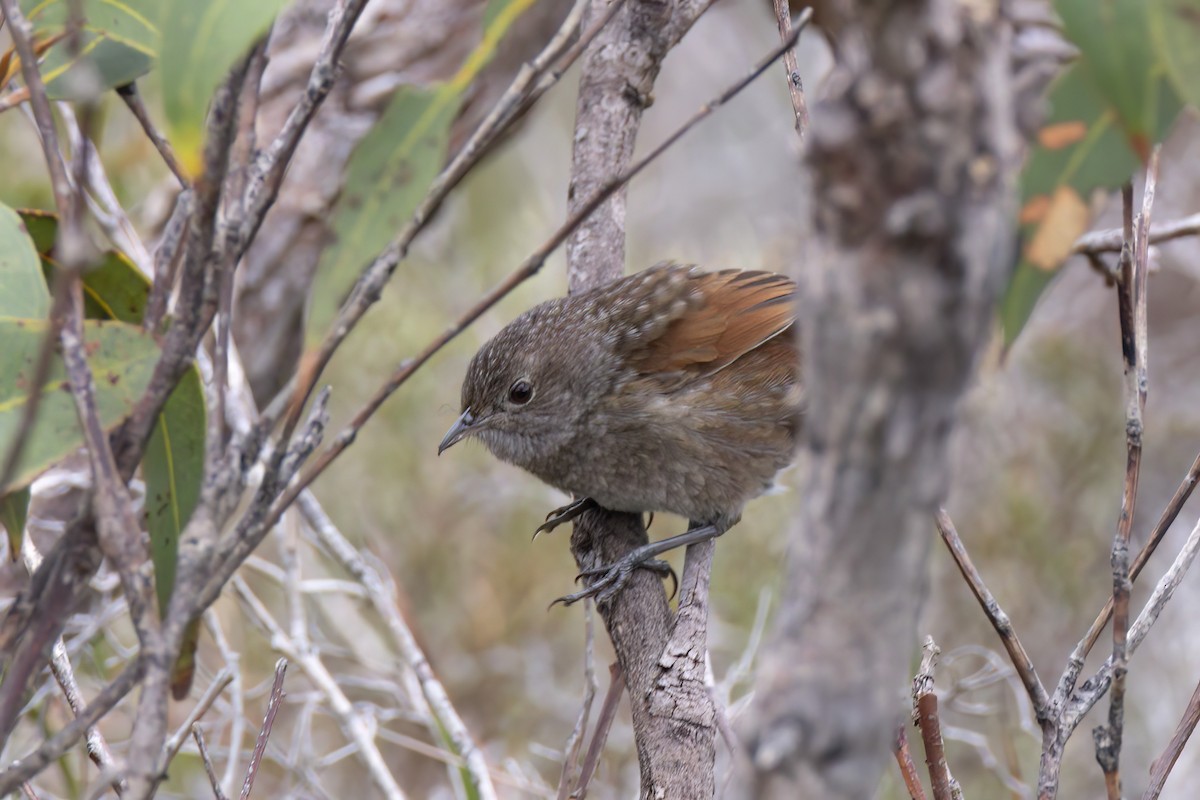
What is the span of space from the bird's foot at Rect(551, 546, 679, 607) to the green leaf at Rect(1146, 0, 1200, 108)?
1708 mm

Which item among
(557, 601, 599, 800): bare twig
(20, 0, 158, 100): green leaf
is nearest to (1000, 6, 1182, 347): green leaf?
(20, 0, 158, 100): green leaf

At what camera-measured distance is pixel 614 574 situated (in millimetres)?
2646

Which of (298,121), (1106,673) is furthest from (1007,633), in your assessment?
(298,121)

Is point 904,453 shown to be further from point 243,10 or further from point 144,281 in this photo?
point 144,281

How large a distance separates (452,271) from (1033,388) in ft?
11.3

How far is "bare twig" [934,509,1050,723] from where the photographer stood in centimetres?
162

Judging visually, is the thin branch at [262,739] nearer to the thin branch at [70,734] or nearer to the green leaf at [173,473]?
the green leaf at [173,473]

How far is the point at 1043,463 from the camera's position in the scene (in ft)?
18.9

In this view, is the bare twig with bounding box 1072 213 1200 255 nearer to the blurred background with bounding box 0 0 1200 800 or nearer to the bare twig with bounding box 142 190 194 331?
the blurred background with bounding box 0 0 1200 800

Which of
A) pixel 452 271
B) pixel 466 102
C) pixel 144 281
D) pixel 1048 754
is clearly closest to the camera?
pixel 1048 754


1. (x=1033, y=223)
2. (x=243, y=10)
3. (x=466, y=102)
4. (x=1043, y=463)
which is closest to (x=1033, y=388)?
(x=1043, y=463)

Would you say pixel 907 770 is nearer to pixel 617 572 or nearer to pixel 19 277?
pixel 617 572

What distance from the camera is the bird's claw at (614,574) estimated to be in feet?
8.39

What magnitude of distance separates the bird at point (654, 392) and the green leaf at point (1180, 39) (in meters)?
1.97
